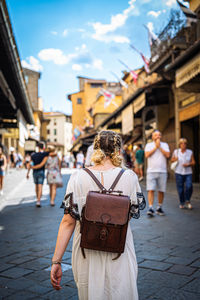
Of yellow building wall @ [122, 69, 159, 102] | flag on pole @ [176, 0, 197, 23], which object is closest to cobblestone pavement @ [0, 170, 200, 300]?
flag on pole @ [176, 0, 197, 23]

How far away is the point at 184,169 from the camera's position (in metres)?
8.12

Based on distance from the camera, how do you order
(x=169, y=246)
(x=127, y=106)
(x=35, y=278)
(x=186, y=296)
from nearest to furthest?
1. (x=186, y=296)
2. (x=35, y=278)
3. (x=169, y=246)
4. (x=127, y=106)

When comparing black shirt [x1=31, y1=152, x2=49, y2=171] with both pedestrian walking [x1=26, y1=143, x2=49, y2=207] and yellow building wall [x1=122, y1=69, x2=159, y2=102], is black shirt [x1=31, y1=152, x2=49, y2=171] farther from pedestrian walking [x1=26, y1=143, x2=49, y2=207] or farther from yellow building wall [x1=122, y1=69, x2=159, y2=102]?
yellow building wall [x1=122, y1=69, x2=159, y2=102]

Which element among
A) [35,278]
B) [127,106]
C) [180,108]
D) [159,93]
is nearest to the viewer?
[35,278]

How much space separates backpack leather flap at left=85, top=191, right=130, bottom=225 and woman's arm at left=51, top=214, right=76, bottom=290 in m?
0.22

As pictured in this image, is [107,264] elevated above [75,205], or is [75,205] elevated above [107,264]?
[75,205]

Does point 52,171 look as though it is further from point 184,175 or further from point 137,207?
point 137,207

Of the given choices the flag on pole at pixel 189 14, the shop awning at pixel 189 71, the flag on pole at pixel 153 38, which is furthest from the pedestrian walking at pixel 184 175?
the flag on pole at pixel 153 38

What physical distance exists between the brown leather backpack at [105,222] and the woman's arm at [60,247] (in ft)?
0.57

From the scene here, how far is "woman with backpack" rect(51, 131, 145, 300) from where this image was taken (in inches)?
79.6

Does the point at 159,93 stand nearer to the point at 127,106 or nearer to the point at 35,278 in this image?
the point at 127,106

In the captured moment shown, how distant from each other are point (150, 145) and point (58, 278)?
214 inches

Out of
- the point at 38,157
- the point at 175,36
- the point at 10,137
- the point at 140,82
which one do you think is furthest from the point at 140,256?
the point at 10,137

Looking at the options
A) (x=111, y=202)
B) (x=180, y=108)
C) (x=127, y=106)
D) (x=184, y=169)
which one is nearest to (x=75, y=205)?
(x=111, y=202)
